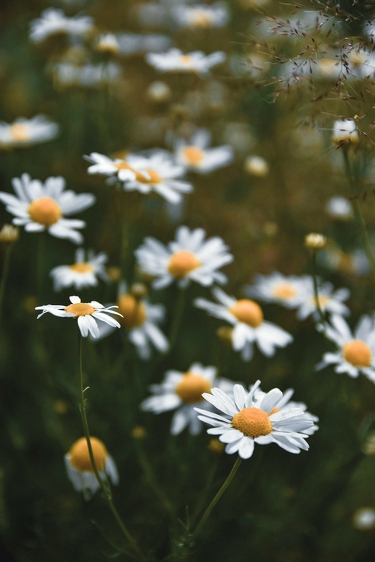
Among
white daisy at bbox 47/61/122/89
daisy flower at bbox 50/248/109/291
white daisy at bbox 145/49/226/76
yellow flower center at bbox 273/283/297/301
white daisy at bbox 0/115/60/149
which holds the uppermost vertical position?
white daisy at bbox 145/49/226/76

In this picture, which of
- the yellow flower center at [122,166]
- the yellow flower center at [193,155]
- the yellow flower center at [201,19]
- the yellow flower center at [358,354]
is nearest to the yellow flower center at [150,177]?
the yellow flower center at [122,166]

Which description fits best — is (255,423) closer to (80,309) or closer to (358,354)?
(80,309)

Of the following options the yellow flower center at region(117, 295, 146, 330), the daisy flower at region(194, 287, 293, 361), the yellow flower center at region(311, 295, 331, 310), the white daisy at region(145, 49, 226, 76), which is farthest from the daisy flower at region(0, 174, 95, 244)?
the yellow flower center at region(311, 295, 331, 310)

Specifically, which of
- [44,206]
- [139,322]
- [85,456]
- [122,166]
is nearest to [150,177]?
[122,166]

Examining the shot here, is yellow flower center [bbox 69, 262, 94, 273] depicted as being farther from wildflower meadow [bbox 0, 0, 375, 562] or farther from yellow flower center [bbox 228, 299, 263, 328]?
yellow flower center [bbox 228, 299, 263, 328]

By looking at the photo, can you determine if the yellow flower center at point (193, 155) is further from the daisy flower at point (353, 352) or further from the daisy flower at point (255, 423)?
the daisy flower at point (255, 423)
